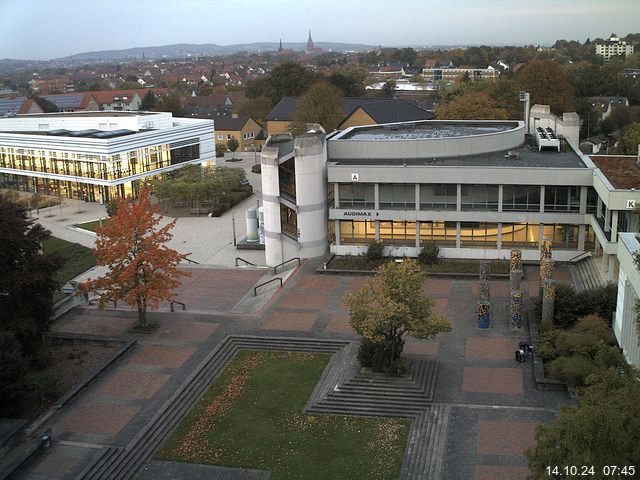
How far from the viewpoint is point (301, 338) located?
30.3 metres

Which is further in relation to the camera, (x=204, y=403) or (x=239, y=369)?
(x=239, y=369)

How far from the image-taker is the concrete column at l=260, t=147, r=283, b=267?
4169cm

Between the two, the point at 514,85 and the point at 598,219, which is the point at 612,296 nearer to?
the point at 598,219

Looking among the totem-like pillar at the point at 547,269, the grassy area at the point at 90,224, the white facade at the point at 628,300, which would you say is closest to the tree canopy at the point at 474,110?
the grassy area at the point at 90,224

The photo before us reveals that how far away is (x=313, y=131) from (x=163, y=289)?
Answer: 1614 cm

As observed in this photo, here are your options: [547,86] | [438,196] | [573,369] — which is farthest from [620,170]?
[547,86]

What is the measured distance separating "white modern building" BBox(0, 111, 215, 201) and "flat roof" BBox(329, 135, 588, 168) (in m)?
27.7

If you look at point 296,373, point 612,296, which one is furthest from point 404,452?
point 612,296

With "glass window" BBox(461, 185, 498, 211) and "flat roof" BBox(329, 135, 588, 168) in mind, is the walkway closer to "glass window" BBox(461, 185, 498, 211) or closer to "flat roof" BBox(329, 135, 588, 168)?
"glass window" BBox(461, 185, 498, 211)

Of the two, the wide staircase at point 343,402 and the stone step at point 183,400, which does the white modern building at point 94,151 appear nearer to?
the stone step at point 183,400

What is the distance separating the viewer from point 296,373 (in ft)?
90.5

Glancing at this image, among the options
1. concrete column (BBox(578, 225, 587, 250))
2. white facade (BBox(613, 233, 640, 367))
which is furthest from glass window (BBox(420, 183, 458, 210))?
white facade (BBox(613, 233, 640, 367))

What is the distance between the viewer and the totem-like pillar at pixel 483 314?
30500 mm

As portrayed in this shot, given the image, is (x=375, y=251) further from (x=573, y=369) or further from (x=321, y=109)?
(x=321, y=109)
